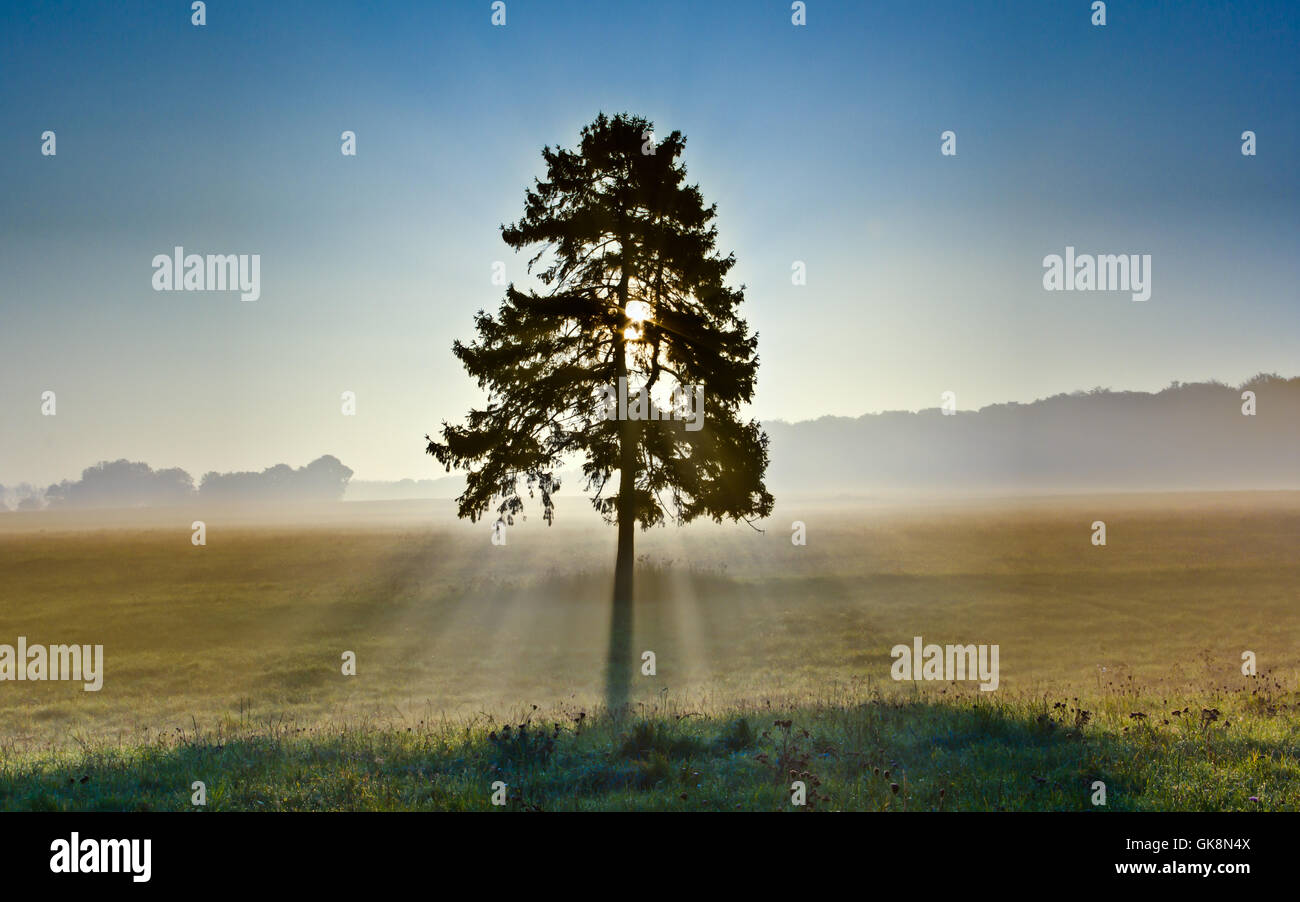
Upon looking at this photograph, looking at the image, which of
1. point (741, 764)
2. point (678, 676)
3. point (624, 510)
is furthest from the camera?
point (624, 510)

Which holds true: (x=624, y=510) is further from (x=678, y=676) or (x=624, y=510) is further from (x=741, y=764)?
(x=741, y=764)

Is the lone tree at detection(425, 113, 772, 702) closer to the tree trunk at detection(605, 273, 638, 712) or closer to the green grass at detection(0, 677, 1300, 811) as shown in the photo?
the tree trunk at detection(605, 273, 638, 712)

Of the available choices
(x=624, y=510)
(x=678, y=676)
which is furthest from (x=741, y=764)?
(x=624, y=510)

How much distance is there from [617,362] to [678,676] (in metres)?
9.85

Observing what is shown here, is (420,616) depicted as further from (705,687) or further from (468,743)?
(468,743)

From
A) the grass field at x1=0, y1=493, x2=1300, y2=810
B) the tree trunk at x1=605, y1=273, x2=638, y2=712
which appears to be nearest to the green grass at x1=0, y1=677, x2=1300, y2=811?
the grass field at x1=0, y1=493, x2=1300, y2=810

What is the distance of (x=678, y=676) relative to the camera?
17547mm

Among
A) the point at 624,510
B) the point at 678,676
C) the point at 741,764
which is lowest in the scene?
the point at 678,676

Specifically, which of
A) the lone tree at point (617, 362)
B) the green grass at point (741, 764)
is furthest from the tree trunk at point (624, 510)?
the green grass at point (741, 764)

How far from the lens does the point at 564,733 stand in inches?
390

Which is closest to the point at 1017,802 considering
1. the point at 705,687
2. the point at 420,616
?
the point at 705,687

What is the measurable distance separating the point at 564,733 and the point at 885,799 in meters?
4.57

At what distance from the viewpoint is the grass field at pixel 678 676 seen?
748cm

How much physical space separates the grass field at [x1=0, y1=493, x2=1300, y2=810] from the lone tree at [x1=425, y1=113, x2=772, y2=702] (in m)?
4.04
